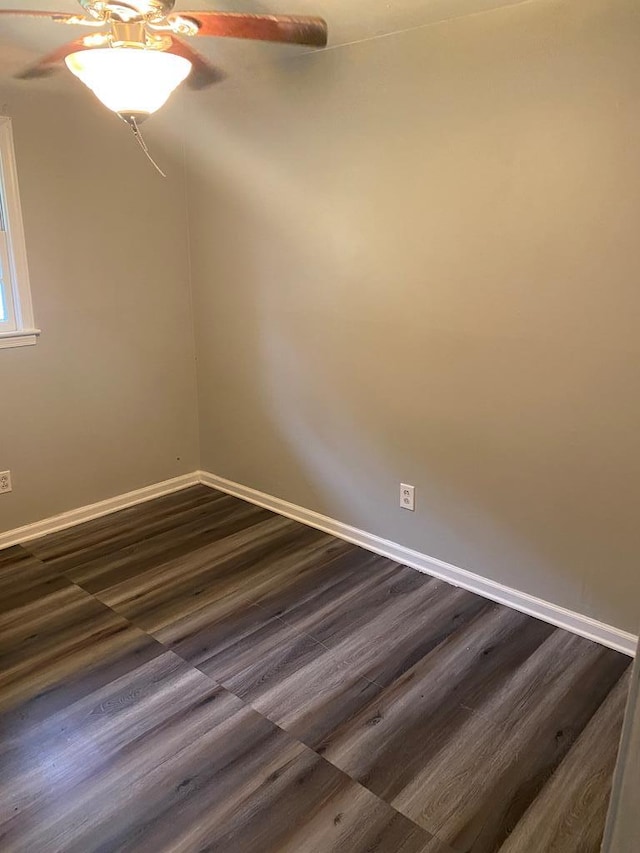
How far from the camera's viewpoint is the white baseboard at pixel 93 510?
3.24 meters

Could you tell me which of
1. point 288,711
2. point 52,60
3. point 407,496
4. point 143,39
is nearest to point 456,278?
point 407,496

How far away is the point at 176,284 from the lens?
3.63 m

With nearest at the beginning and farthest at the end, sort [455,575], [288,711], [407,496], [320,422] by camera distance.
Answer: [288,711] < [455,575] < [407,496] < [320,422]

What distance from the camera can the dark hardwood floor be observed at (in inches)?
66.5

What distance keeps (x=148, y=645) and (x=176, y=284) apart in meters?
2.02

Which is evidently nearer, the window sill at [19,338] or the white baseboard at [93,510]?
the window sill at [19,338]

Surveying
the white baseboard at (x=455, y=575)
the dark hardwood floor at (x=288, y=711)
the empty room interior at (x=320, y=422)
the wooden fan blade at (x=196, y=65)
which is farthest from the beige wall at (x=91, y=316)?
the wooden fan blade at (x=196, y=65)

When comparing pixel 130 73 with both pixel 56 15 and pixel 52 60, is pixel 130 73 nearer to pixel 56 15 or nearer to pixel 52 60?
pixel 56 15

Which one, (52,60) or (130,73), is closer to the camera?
(130,73)

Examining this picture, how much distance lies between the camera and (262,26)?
1.64 metres

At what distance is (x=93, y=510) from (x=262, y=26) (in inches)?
103

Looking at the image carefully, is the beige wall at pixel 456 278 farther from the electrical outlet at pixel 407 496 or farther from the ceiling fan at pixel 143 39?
the ceiling fan at pixel 143 39

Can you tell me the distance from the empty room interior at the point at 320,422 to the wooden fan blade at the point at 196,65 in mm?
20

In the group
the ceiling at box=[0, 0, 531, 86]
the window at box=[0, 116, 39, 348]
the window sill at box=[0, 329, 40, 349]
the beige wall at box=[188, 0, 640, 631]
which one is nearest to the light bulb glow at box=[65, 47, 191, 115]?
the ceiling at box=[0, 0, 531, 86]
